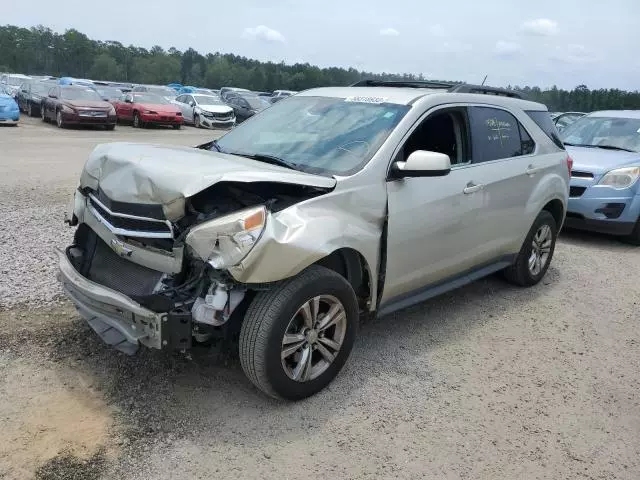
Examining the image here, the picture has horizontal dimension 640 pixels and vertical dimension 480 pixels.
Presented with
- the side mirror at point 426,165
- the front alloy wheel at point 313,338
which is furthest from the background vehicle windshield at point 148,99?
the front alloy wheel at point 313,338

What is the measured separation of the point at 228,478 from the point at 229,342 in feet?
2.91

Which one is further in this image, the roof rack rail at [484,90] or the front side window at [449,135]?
the roof rack rail at [484,90]

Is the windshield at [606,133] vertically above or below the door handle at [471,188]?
above

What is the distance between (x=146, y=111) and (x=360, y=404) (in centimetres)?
2286

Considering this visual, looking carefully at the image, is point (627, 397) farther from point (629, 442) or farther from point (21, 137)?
point (21, 137)

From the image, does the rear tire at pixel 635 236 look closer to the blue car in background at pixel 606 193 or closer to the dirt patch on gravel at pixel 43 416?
the blue car in background at pixel 606 193

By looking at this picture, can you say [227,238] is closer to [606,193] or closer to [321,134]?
[321,134]

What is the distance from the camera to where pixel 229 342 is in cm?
353

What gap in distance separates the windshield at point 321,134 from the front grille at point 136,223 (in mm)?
1074

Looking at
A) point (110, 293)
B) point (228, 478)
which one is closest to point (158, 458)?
point (228, 478)

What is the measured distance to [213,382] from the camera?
370 cm

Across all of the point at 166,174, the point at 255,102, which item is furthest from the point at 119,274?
the point at 255,102

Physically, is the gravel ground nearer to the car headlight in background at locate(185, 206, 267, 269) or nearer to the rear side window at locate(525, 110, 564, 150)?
the car headlight in background at locate(185, 206, 267, 269)

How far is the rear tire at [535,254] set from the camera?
563 centimetres
